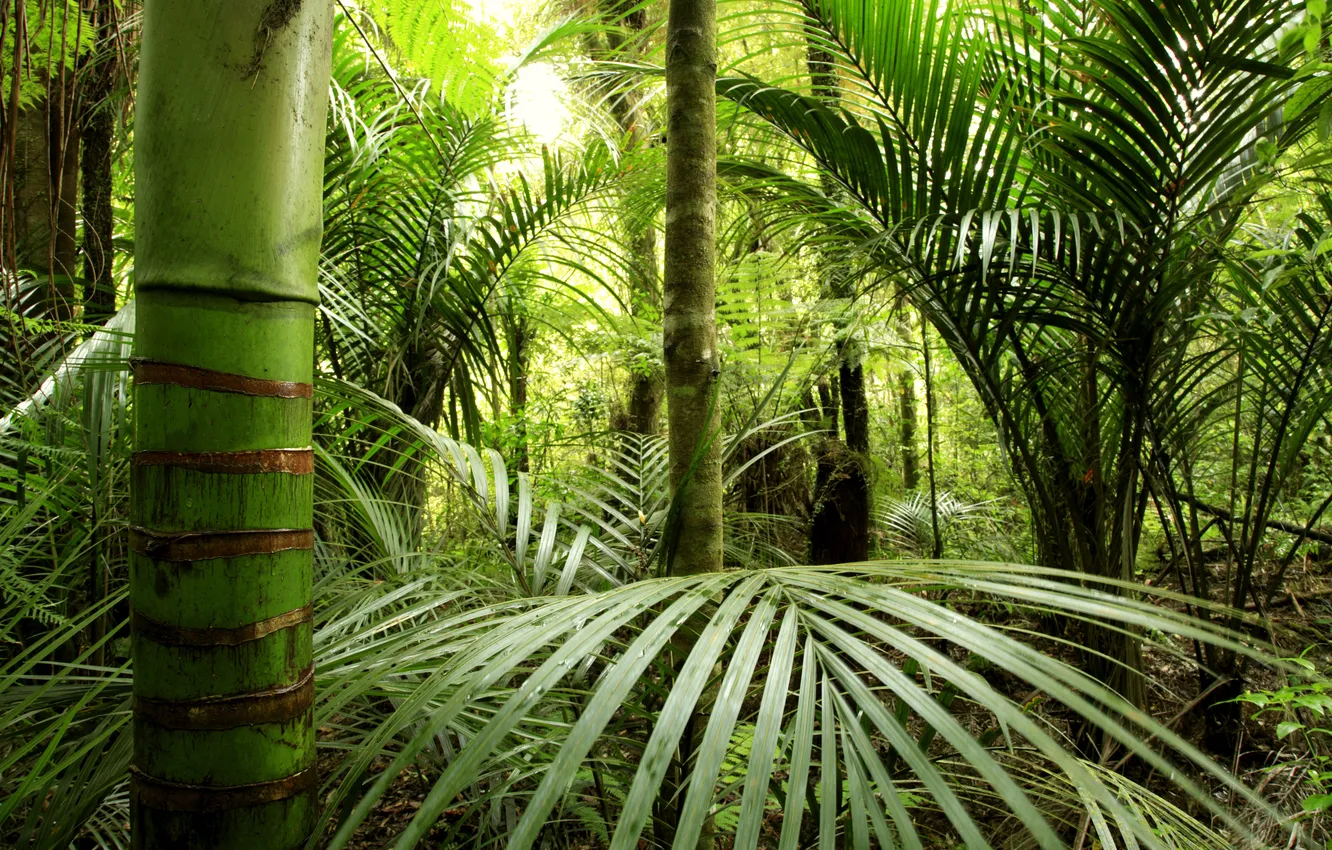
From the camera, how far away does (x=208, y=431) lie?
525 mm

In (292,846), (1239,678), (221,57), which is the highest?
(221,57)

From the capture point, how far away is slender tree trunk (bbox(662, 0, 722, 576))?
1105mm

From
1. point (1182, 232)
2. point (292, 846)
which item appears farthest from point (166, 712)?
point (1182, 232)

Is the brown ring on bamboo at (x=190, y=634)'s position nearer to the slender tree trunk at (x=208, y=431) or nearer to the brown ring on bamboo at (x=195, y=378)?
the slender tree trunk at (x=208, y=431)

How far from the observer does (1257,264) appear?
1.96 m

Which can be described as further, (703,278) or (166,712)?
(703,278)

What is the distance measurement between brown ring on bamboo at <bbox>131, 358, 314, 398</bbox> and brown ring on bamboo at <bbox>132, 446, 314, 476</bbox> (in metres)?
0.05

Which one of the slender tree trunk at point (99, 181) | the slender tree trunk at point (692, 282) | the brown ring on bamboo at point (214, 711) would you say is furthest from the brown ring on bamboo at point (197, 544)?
the slender tree trunk at point (99, 181)

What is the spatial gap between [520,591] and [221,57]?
0.82 metres

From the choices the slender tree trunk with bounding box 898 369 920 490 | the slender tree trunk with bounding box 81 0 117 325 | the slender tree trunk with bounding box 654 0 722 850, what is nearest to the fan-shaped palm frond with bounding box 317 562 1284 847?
the slender tree trunk with bounding box 654 0 722 850

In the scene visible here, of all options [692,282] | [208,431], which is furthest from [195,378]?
[692,282]

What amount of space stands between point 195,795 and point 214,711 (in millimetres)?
63

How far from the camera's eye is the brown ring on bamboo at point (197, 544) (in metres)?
0.52

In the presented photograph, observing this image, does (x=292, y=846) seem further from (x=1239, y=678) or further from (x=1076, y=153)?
(x=1239, y=678)
